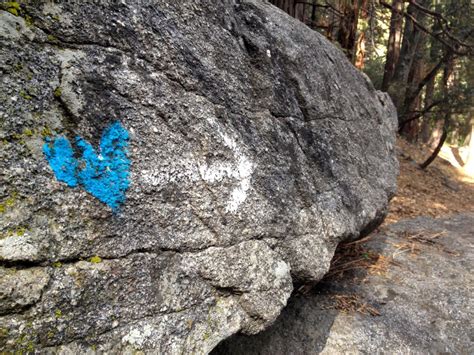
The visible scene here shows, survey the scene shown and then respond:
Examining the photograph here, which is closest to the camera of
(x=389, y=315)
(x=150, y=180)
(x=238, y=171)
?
(x=150, y=180)

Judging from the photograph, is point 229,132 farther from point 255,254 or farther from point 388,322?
point 388,322

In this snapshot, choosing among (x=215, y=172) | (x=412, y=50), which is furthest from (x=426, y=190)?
(x=215, y=172)

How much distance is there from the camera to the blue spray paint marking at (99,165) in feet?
4.36

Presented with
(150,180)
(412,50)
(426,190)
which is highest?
(412,50)

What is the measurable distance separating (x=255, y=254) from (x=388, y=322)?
1370 millimetres

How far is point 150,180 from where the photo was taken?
1544 mm

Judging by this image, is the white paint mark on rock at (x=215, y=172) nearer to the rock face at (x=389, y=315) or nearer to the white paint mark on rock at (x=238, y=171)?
the white paint mark on rock at (x=238, y=171)

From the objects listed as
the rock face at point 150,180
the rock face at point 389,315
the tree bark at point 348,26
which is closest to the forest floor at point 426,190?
the rock face at point 389,315

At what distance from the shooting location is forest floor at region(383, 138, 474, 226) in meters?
5.90

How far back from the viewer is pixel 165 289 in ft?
4.91

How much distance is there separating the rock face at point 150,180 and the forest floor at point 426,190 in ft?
10.9

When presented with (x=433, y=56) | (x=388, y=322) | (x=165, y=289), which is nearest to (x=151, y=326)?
(x=165, y=289)

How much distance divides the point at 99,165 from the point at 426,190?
25.0 feet

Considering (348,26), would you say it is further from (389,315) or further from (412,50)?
(412,50)
